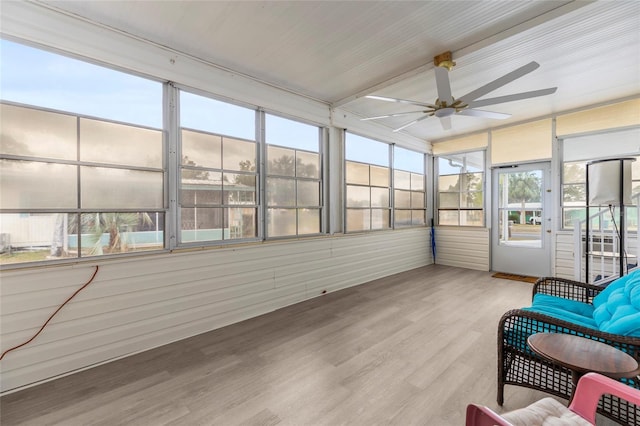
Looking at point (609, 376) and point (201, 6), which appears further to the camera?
point (201, 6)

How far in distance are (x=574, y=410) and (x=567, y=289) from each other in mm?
1984

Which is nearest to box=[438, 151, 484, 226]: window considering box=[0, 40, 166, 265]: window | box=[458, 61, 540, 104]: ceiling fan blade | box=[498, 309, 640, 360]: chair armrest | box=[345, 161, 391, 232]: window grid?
box=[345, 161, 391, 232]: window grid

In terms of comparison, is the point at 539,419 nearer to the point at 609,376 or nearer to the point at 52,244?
the point at 609,376

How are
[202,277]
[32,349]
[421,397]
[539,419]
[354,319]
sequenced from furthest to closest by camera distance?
1. [354,319]
2. [202,277]
3. [32,349]
4. [421,397]
5. [539,419]

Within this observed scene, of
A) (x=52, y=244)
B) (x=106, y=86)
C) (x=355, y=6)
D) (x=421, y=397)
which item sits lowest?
(x=421, y=397)

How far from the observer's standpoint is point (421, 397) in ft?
6.59

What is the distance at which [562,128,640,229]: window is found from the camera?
446 cm

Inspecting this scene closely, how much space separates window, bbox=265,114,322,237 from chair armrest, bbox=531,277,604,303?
2.90 metres

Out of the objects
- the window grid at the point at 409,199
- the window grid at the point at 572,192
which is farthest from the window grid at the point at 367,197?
the window grid at the point at 572,192

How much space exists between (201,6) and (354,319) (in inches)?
140

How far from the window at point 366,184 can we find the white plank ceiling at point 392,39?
49.9 inches

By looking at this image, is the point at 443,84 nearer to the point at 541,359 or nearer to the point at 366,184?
the point at 541,359

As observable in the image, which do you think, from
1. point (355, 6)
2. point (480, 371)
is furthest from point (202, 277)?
point (355, 6)

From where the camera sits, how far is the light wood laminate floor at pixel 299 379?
1.86 meters
